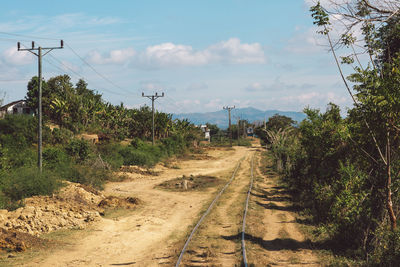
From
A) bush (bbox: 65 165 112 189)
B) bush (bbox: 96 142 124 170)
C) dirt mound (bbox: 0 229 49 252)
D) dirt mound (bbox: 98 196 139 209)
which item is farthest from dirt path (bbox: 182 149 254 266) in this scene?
bush (bbox: 96 142 124 170)

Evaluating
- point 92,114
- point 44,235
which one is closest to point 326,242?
point 44,235

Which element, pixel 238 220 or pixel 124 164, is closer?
pixel 238 220

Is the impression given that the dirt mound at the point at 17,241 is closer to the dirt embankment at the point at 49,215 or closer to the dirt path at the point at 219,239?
the dirt embankment at the point at 49,215

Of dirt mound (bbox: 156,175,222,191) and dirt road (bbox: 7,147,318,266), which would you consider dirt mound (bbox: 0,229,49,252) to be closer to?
dirt road (bbox: 7,147,318,266)

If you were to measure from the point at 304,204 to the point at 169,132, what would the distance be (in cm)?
4716

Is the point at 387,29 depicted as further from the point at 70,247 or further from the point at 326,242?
the point at 70,247

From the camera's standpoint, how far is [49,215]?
15.4 metres

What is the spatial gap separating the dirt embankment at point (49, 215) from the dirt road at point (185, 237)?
0.91 m

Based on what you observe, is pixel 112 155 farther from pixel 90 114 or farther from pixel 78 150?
pixel 90 114

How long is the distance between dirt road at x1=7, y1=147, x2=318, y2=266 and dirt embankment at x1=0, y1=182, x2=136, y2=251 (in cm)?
Result: 91

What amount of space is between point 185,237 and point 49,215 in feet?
18.9

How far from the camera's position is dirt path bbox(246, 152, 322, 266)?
35.9 feet

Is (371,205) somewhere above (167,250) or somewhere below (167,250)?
above

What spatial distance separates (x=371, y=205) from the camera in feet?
34.7
